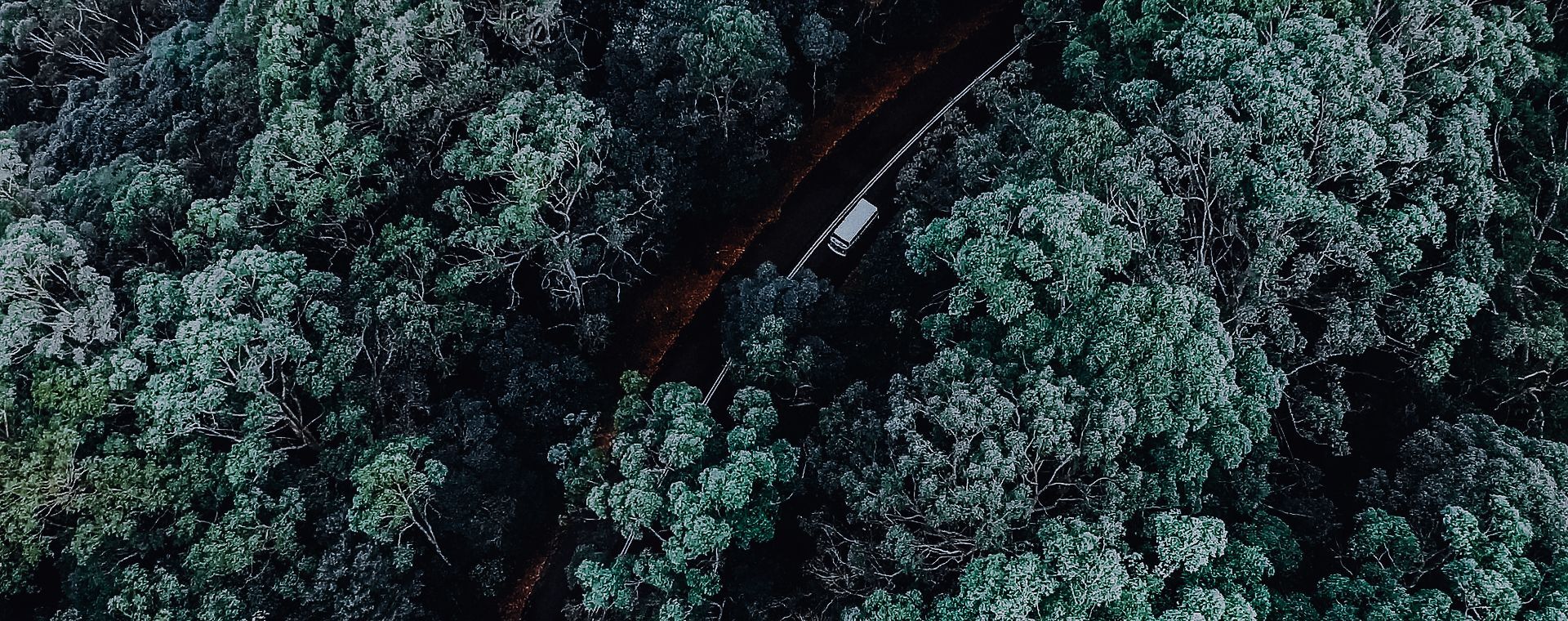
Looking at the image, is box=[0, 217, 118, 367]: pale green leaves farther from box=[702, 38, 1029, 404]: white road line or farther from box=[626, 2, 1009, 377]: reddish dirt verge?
box=[702, 38, 1029, 404]: white road line

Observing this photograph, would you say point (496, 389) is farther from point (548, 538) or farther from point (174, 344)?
point (174, 344)

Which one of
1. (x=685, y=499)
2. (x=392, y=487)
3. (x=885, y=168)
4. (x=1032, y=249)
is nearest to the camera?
(x=1032, y=249)

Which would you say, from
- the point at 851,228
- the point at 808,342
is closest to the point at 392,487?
the point at 808,342

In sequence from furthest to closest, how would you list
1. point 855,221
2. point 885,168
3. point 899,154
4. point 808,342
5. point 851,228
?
1. point 899,154
2. point 885,168
3. point 855,221
4. point 851,228
5. point 808,342

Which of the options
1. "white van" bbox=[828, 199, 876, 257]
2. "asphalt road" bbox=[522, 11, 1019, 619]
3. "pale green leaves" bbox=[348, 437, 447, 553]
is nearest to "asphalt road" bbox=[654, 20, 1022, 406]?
"asphalt road" bbox=[522, 11, 1019, 619]

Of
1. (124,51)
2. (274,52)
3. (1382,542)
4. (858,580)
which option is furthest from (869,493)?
(124,51)

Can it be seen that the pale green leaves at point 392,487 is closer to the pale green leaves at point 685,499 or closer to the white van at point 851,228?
the pale green leaves at point 685,499

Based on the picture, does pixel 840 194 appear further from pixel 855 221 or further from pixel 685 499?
pixel 685 499
